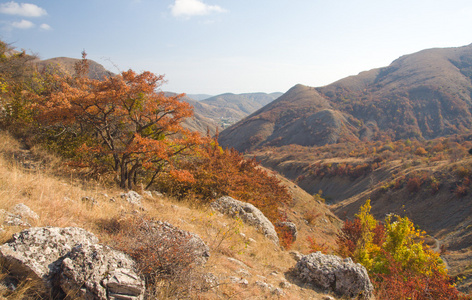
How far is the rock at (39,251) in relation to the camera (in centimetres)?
234

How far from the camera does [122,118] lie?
26.8 feet

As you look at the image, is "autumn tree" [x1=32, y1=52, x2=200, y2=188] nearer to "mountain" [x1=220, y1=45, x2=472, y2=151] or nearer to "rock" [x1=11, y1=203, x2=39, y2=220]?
"rock" [x1=11, y1=203, x2=39, y2=220]

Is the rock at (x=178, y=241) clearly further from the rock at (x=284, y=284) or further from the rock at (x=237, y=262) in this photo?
the rock at (x=284, y=284)

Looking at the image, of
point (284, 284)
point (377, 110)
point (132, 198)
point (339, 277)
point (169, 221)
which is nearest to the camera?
point (284, 284)

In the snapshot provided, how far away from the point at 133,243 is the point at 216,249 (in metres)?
2.08

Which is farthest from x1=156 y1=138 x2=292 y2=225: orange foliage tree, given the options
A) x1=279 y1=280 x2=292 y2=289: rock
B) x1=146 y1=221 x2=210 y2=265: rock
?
x1=279 y1=280 x2=292 y2=289: rock

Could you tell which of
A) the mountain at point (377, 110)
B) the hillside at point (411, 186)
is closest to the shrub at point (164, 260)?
the hillside at point (411, 186)

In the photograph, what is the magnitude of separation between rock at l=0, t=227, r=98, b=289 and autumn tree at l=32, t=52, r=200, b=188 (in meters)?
3.65

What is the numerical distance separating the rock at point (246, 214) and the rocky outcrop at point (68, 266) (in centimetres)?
524

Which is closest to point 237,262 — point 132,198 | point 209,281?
point 209,281

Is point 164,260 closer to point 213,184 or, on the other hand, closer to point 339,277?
point 339,277

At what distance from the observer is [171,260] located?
9.90ft

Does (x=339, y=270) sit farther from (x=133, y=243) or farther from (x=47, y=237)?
(x=47, y=237)

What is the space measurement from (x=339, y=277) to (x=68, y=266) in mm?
5086
